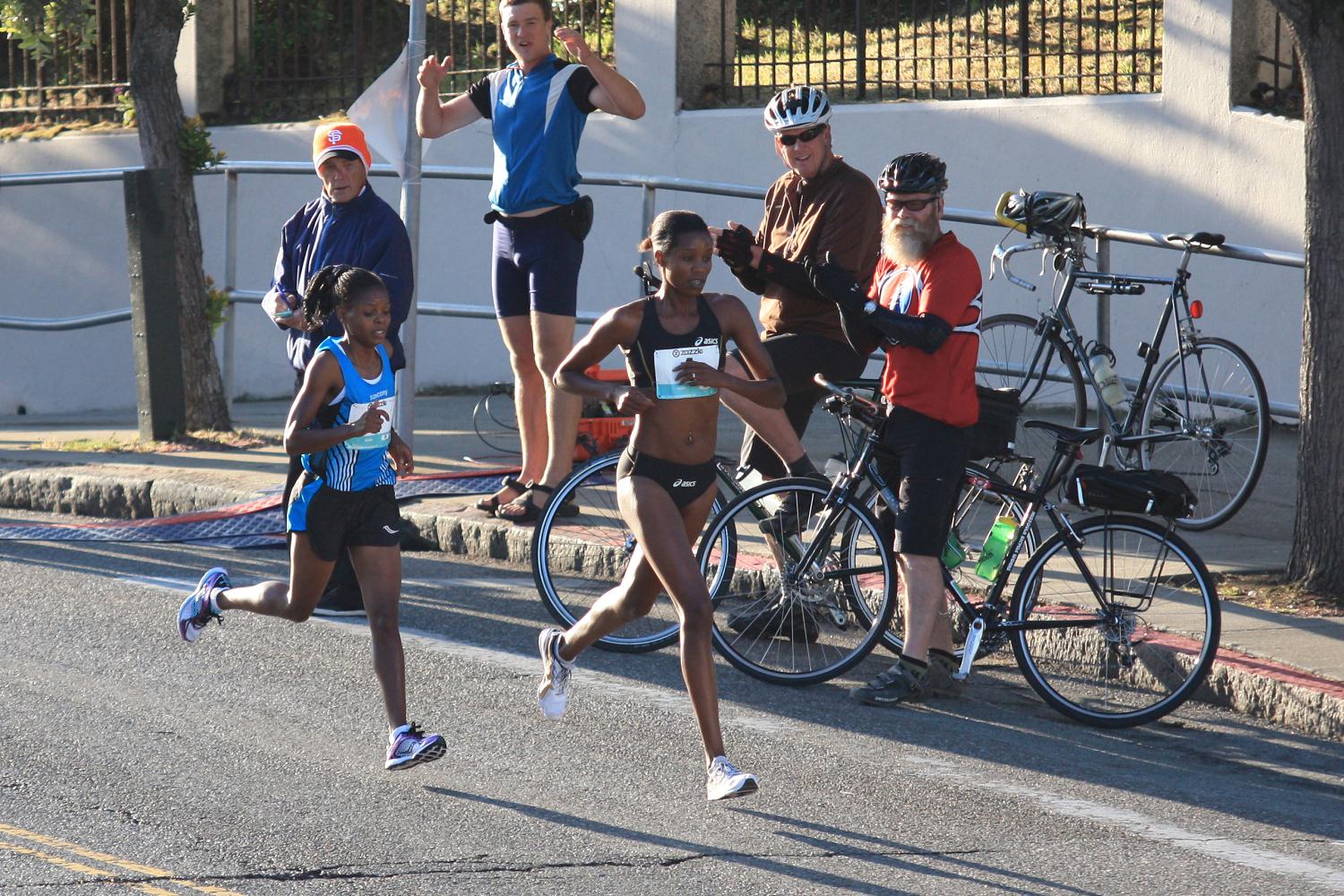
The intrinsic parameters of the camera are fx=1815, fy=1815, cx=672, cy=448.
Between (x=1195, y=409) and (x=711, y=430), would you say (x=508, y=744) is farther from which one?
(x=1195, y=409)

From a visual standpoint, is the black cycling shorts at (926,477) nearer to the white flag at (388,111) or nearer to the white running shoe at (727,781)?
the white running shoe at (727,781)

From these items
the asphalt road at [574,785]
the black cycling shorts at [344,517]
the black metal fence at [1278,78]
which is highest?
the black metal fence at [1278,78]

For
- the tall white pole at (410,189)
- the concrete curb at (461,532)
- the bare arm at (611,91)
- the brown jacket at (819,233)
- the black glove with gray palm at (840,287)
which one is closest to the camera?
the concrete curb at (461,532)

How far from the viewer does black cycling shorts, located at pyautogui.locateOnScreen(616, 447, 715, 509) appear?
5707 millimetres

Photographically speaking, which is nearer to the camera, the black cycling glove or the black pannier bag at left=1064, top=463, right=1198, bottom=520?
the black pannier bag at left=1064, top=463, right=1198, bottom=520

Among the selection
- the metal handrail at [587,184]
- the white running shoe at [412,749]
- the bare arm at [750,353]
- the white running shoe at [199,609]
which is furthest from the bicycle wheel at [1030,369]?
the white running shoe at [412,749]

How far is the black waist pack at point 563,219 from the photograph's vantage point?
8.70m

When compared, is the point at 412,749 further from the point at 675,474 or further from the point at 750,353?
the point at 750,353

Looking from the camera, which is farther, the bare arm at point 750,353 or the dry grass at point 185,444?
the dry grass at point 185,444

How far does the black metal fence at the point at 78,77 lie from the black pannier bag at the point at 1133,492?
1188cm

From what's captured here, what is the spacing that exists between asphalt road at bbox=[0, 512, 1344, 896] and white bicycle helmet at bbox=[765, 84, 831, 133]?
2168mm

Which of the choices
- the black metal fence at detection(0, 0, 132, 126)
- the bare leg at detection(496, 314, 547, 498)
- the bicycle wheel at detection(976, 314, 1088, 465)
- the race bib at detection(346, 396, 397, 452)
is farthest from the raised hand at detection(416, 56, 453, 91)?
the black metal fence at detection(0, 0, 132, 126)

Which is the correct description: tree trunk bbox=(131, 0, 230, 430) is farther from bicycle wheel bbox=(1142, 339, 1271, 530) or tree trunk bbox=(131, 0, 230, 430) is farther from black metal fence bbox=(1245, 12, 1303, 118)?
black metal fence bbox=(1245, 12, 1303, 118)

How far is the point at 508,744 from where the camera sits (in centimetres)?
585
